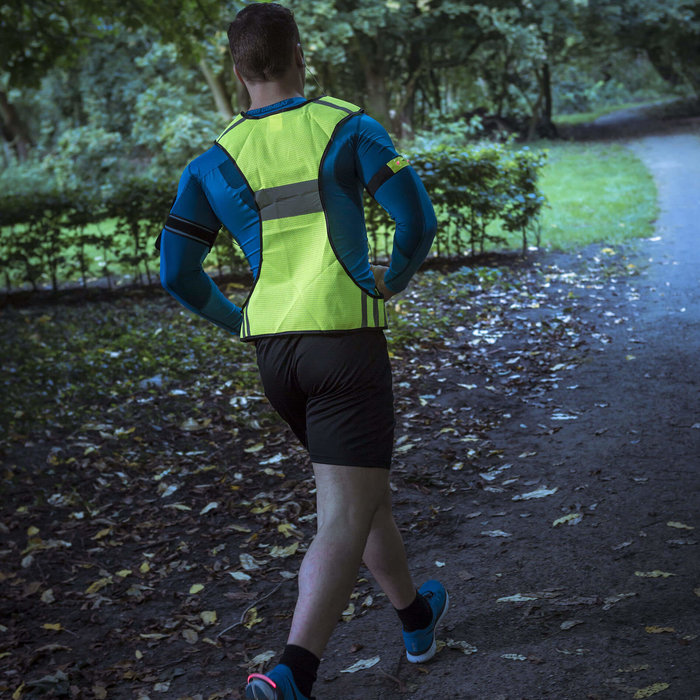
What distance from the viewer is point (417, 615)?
286cm

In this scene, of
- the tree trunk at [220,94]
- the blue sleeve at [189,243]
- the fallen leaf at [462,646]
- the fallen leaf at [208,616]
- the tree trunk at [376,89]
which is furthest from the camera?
the tree trunk at [376,89]

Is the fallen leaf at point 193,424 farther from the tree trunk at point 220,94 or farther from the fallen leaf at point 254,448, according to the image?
the tree trunk at point 220,94

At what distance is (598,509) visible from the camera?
4.21 m

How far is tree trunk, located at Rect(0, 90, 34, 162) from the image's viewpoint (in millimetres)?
31500

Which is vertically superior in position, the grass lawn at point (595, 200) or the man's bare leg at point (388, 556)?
the man's bare leg at point (388, 556)

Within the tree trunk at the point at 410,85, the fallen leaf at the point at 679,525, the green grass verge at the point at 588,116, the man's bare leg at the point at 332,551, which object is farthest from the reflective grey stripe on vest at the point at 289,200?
the green grass verge at the point at 588,116

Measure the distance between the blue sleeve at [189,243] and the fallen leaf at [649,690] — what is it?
1.81m

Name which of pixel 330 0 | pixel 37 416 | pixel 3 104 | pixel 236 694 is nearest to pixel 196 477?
pixel 37 416

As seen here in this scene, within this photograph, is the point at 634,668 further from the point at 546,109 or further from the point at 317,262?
the point at 546,109

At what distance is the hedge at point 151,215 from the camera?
36.8ft

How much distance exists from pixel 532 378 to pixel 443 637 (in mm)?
3745

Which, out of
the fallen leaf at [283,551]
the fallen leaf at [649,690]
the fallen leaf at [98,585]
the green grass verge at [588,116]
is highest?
the green grass verge at [588,116]

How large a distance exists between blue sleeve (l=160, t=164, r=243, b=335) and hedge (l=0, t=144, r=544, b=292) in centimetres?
855

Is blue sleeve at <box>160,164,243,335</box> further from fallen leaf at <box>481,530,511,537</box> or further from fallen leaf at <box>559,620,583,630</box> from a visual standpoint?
fallen leaf at <box>481,530,511,537</box>
